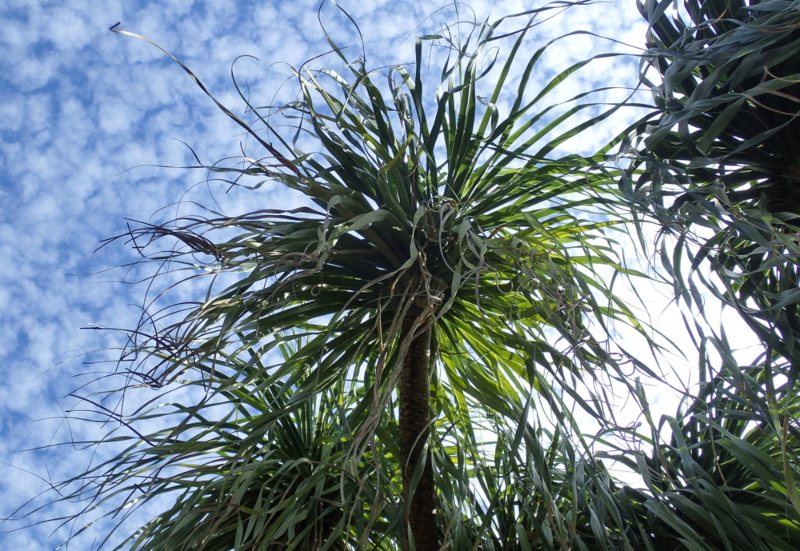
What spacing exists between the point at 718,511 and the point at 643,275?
566mm

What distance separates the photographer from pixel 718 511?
1.69m

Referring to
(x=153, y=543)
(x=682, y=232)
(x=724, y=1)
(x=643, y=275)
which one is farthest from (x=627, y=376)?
(x=153, y=543)

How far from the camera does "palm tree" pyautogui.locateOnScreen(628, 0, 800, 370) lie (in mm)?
1438

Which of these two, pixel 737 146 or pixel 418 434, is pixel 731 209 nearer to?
pixel 737 146

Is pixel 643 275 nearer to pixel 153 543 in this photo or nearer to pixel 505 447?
pixel 505 447

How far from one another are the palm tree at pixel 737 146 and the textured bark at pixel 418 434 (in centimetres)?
59

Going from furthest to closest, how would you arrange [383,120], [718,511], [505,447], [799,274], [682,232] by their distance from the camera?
[383,120]
[799,274]
[505,447]
[718,511]
[682,232]

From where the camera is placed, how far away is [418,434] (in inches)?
74.4

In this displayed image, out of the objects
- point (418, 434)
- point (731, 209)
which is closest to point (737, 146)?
point (731, 209)

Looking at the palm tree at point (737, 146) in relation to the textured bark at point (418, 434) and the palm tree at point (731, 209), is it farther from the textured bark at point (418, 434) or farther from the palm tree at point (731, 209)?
the textured bark at point (418, 434)

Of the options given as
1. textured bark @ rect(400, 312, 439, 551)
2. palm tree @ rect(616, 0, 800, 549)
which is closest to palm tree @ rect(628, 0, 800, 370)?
palm tree @ rect(616, 0, 800, 549)

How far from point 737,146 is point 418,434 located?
0.90 m

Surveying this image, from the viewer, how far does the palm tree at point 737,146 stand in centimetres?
144

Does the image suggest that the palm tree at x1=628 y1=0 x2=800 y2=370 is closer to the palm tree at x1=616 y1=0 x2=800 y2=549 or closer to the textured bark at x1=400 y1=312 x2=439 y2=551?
the palm tree at x1=616 y1=0 x2=800 y2=549
